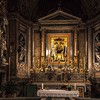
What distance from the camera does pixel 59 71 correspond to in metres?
21.1

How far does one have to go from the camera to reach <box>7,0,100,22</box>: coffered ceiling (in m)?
21.6

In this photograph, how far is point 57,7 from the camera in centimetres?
2316

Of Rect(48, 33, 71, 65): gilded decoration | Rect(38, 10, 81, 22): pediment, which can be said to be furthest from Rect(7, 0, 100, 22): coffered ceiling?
Rect(48, 33, 71, 65): gilded decoration

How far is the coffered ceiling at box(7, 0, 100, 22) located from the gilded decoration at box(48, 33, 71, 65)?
1.97 m

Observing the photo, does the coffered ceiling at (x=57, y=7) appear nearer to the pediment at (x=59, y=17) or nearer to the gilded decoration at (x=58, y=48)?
the pediment at (x=59, y=17)

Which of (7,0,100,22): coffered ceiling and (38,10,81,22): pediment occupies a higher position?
(7,0,100,22): coffered ceiling

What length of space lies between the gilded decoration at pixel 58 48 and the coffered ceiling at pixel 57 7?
6.46ft

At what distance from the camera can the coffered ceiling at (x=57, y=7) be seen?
2159 cm

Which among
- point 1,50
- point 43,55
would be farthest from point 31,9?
point 1,50

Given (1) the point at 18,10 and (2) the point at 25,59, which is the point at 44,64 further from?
(1) the point at 18,10

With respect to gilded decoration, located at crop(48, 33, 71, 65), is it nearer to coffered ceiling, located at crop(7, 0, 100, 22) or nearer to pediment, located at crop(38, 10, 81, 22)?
pediment, located at crop(38, 10, 81, 22)

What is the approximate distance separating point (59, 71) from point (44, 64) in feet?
4.04

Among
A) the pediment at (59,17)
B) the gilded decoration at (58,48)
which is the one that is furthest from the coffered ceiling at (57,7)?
the gilded decoration at (58,48)

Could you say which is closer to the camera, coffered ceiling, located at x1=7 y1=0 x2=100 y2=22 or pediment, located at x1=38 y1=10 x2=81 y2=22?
coffered ceiling, located at x1=7 y1=0 x2=100 y2=22
